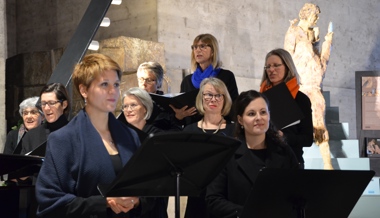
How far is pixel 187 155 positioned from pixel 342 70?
36.4ft

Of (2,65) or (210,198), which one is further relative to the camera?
(2,65)

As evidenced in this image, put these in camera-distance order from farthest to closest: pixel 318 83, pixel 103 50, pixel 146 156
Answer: pixel 318 83 < pixel 103 50 < pixel 146 156

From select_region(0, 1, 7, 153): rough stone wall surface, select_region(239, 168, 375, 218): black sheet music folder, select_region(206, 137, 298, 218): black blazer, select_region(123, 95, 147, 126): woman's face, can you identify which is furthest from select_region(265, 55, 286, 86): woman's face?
select_region(0, 1, 7, 153): rough stone wall surface

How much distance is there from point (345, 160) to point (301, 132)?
438 centimetres

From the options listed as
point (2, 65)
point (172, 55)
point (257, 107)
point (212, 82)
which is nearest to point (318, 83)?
point (172, 55)

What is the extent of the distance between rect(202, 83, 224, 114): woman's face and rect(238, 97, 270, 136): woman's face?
88 centimetres

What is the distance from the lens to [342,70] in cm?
1343

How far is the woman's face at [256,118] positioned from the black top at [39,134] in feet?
4.32

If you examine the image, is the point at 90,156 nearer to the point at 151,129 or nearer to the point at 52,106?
the point at 52,106

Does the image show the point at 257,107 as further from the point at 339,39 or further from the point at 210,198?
the point at 339,39

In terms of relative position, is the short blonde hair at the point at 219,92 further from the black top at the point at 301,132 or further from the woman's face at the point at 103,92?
the woman's face at the point at 103,92

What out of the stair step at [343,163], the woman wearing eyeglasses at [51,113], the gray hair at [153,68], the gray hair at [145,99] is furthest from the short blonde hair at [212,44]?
the stair step at [343,163]

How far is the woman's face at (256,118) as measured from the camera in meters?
3.54

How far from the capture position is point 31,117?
17.0 ft
